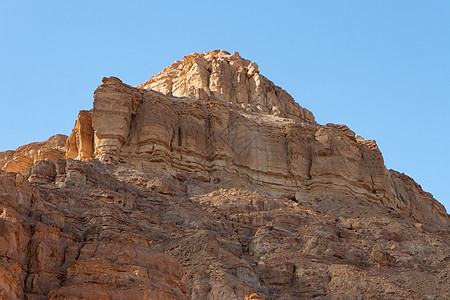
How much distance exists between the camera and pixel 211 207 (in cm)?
6153

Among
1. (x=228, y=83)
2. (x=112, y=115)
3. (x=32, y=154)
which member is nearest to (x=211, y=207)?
(x=112, y=115)

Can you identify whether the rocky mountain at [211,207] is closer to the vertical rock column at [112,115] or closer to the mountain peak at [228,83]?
Result: the vertical rock column at [112,115]

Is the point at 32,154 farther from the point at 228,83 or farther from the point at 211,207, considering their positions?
the point at 211,207

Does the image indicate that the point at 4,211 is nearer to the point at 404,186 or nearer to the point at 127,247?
the point at 127,247

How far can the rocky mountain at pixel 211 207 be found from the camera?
40469 mm

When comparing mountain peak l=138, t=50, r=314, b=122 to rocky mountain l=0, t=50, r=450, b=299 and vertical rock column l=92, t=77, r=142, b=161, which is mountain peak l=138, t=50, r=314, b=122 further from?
vertical rock column l=92, t=77, r=142, b=161

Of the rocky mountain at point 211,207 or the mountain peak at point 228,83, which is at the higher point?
the mountain peak at point 228,83

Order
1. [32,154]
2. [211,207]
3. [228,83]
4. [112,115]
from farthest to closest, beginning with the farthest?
[228,83], [32,154], [112,115], [211,207]

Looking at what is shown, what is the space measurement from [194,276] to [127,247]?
7574mm

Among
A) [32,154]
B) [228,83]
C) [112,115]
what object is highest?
[228,83]

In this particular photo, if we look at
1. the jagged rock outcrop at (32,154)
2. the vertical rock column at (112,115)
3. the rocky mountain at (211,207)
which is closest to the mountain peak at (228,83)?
the rocky mountain at (211,207)

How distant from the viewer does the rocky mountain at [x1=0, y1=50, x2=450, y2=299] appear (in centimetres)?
4047

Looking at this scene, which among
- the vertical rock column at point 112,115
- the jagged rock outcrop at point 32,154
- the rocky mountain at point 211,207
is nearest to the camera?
the rocky mountain at point 211,207

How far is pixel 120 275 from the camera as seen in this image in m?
38.6
